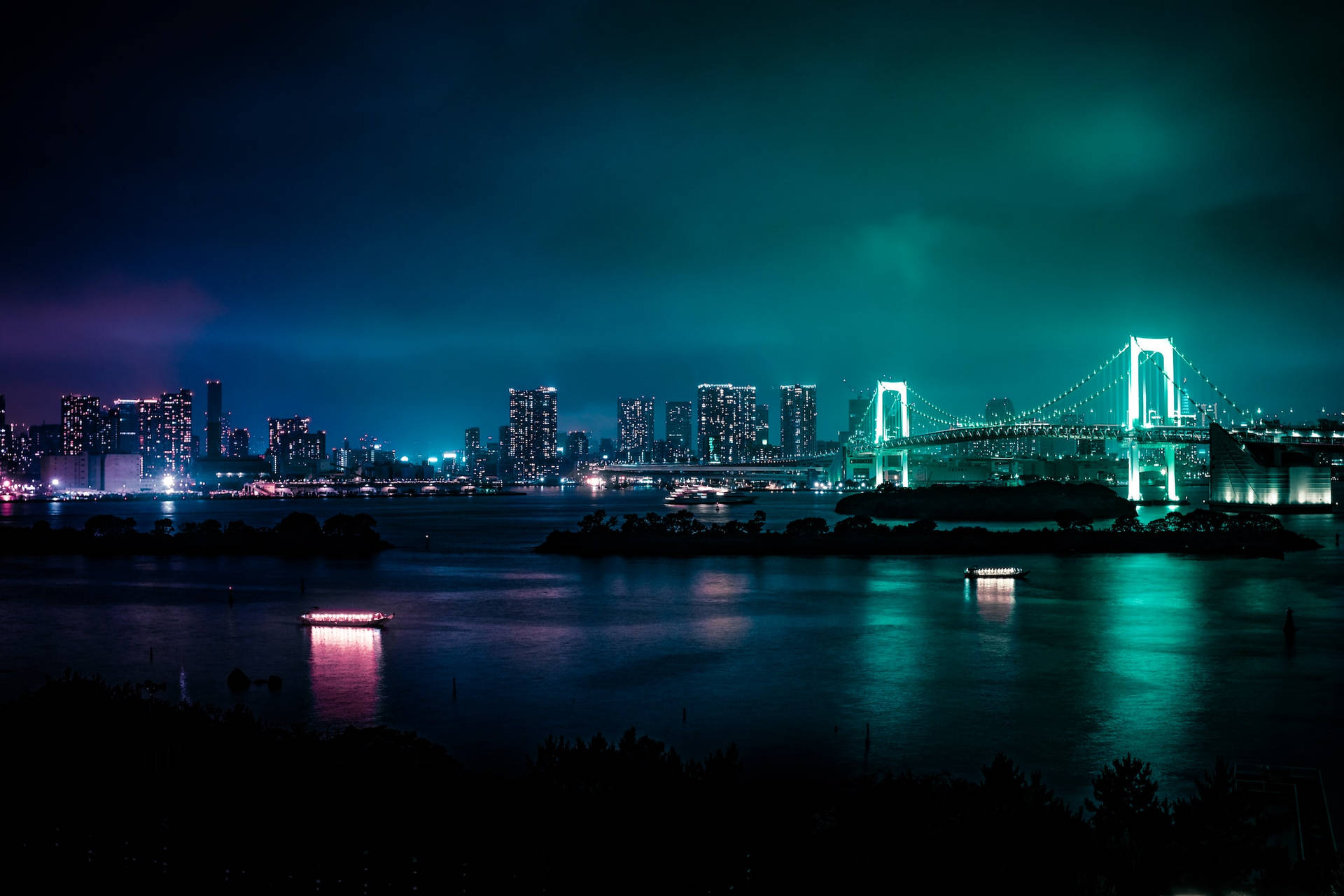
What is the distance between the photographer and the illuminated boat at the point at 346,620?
75.4 ft

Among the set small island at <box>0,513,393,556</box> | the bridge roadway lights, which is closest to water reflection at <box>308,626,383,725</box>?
small island at <box>0,513,393,556</box>

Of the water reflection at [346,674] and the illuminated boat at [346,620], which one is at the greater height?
the illuminated boat at [346,620]

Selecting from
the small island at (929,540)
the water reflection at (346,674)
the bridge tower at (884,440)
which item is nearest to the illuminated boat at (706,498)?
the bridge tower at (884,440)

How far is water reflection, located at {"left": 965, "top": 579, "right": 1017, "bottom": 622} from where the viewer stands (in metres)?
24.2

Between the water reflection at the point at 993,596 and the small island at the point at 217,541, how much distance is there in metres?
25.3

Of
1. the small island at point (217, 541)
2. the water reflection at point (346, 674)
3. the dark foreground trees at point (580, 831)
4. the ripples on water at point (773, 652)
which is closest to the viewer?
the dark foreground trees at point (580, 831)

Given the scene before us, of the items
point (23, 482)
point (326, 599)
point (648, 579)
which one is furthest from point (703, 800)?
point (23, 482)

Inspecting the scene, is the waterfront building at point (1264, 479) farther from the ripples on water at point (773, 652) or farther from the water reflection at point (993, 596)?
the water reflection at point (993, 596)

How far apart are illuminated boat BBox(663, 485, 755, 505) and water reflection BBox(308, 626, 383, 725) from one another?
3095 inches

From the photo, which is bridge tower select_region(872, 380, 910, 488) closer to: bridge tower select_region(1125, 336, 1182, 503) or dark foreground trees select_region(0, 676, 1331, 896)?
bridge tower select_region(1125, 336, 1182, 503)

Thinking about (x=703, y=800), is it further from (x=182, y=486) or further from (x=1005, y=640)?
(x=182, y=486)

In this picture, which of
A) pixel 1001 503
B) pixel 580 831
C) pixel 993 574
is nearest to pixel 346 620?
pixel 580 831

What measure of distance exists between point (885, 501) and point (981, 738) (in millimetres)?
55723

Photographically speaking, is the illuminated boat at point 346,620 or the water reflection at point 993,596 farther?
the water reflection at point 993,596
